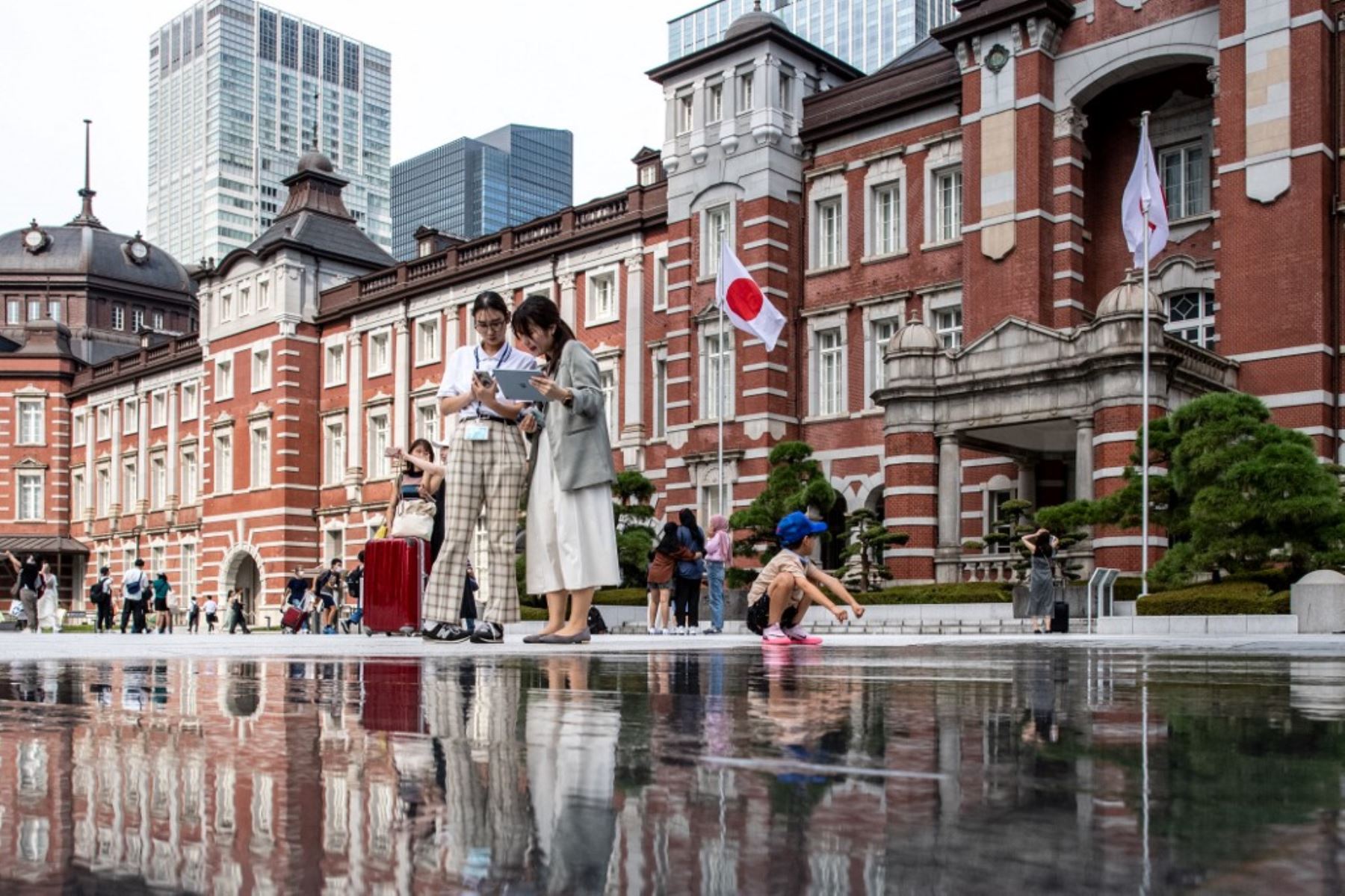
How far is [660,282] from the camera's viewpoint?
34.9 meters

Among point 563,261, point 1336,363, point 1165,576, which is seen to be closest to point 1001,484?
point 1336,363

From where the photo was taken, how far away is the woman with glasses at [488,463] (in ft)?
23.7

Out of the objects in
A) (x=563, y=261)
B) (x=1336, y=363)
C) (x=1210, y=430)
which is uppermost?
(x=563, y=261)

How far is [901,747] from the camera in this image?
6.62 feet

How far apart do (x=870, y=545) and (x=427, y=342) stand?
815 inches

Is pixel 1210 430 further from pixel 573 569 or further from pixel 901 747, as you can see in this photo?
pixel 901 747

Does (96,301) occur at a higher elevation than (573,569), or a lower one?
higher

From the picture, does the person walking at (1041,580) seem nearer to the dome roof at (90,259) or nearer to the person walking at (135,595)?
the person walking at (135,595)

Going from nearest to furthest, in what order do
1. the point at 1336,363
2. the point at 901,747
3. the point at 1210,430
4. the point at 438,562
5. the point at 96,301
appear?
the point at 901,747
the point at 438,562
the point at 1210,430
the point at 1336,363
the point at 96,301

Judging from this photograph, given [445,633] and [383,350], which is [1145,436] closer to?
[445,633]

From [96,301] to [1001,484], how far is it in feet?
162

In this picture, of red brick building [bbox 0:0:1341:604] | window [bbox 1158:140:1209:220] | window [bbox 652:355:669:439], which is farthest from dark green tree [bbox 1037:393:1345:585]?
window [bbox 652:355:669:439]

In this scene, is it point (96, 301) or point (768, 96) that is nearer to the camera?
point (768, 96)


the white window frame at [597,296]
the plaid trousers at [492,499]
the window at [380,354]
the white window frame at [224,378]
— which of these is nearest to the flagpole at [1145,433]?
the plaid trousers at [492,499]
